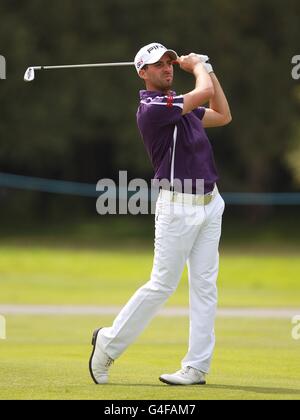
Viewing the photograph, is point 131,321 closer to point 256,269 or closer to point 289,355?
point 289,355

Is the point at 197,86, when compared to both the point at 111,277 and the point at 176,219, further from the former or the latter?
the point at 111,277

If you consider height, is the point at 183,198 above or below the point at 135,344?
above

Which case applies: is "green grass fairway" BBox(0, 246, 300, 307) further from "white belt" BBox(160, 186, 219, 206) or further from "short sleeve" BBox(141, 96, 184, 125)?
"short sleeve" BBox(141, 96, 184, 125)

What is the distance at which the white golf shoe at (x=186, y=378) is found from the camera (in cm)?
847

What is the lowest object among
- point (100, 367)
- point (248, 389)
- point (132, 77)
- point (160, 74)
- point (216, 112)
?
point (248, 389)

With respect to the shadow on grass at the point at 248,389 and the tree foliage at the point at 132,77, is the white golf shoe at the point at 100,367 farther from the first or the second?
the tree foliage at the point at 132,77

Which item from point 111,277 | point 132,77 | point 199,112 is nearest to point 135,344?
point 199,112

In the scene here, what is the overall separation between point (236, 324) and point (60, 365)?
5.08 meters

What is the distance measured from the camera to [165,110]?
8.33m

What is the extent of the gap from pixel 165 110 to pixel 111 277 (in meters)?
15.8

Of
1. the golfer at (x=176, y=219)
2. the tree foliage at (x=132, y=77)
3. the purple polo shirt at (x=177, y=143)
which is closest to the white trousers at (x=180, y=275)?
the golfer at (x=176, y=219)

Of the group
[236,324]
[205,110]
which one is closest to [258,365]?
[205,110]

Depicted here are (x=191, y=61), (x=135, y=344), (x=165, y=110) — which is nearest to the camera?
(x=165, y=110)
